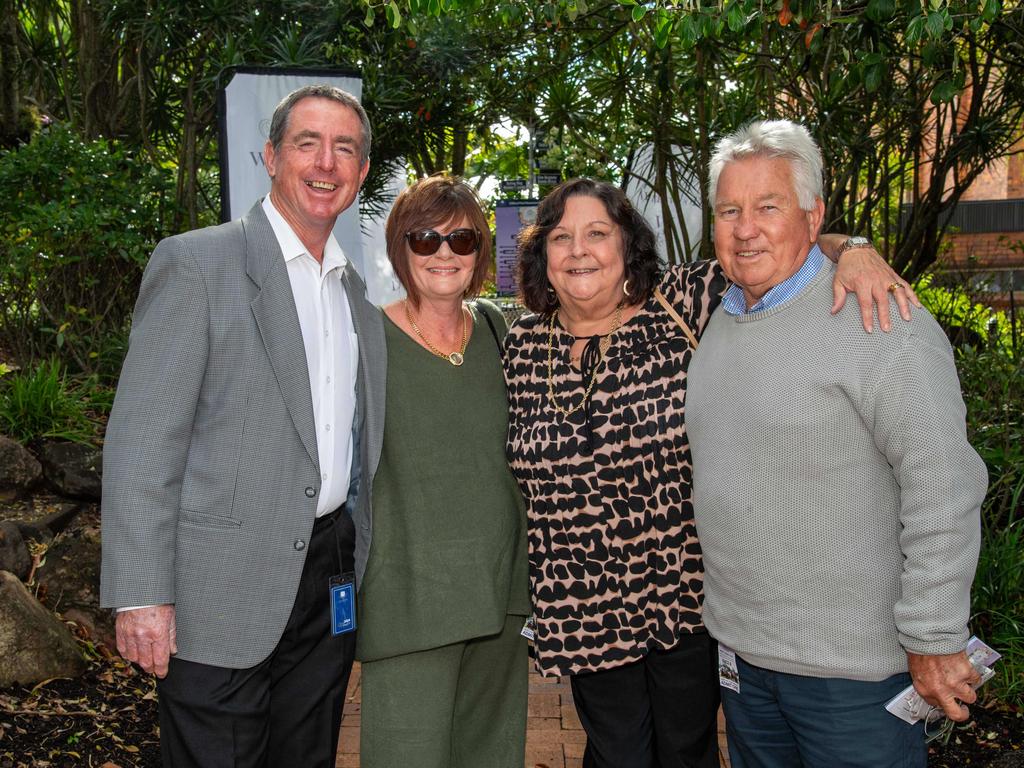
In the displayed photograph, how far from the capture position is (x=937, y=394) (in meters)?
2.27

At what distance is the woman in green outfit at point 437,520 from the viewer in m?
2.97

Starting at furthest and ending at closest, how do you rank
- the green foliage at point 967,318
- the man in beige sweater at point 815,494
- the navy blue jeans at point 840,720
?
the green foliage at point 967,318 → the navy blue jeans at point 840,720 → the man in beige sweater at point 815,494

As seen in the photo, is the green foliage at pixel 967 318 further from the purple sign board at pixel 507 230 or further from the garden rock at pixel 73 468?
the garden rock at pixel 73 468

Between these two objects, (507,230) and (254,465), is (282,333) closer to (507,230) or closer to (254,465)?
(254,465)

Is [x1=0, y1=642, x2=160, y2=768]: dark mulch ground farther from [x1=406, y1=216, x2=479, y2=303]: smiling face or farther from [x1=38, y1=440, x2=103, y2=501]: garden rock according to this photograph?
[x1=406, y1=216, x2=479, y2=303]: smiling face

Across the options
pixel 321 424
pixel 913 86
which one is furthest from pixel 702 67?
pixel 321 424

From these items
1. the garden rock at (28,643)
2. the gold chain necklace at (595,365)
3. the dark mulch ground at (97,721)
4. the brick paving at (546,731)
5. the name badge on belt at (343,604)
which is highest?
the gold chain necklace at (595,365)

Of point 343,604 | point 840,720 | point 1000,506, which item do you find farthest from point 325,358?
point 1000,506

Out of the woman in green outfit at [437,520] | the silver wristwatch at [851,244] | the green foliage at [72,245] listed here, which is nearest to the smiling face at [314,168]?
the woman in green outfit at [437,520]

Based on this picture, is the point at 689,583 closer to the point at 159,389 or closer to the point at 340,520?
the point at 340,520

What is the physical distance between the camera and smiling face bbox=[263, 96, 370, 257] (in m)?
2.89

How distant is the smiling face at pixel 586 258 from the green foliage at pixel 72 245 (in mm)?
4268

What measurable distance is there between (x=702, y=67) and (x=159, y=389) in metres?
5.25

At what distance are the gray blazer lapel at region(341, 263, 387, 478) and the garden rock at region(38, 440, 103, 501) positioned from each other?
3273 mm
